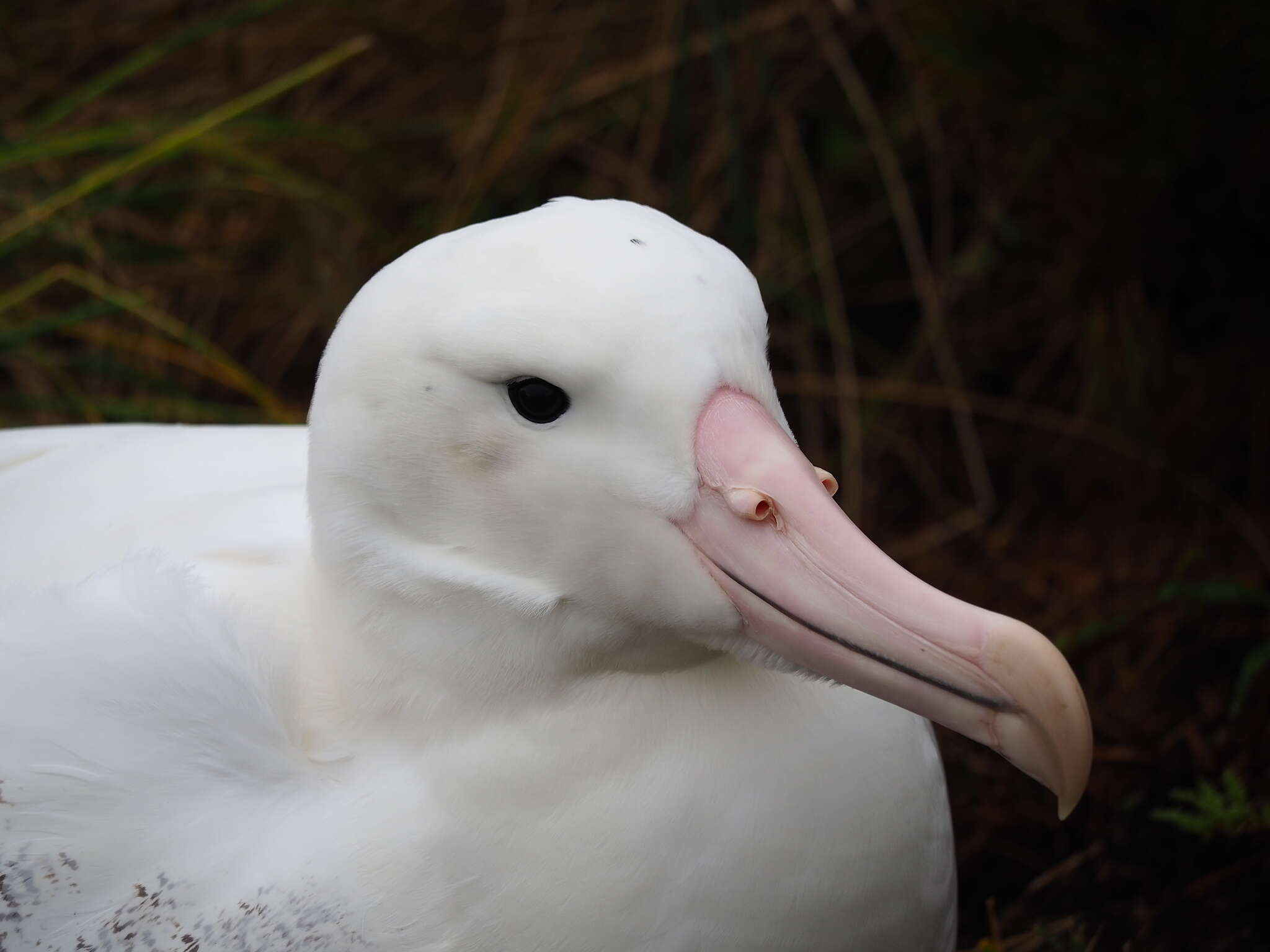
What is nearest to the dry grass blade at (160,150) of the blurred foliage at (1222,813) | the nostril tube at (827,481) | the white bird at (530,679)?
the white bird at (530,679)

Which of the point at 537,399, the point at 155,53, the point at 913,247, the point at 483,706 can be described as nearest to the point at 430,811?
the point at 483,706

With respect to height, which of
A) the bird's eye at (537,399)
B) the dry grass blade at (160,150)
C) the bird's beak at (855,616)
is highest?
the bird's eye at (537,399)

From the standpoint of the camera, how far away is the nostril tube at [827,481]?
5.02ft

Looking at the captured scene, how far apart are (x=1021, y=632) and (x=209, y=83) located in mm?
3597

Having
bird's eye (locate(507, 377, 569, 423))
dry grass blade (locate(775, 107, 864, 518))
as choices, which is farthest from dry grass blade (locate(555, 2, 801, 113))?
bird's eye (locate(507, 377, 569, 423))

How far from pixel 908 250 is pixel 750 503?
245 centimetres

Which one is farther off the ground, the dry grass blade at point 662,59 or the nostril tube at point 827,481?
the nostril tube at point 827,481

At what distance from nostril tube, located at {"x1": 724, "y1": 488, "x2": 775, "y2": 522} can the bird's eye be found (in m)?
0.21

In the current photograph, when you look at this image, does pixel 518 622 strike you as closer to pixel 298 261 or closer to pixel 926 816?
pixel 926 816

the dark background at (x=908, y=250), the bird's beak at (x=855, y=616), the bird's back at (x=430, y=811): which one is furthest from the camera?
the dark background at (x=908, y=250)

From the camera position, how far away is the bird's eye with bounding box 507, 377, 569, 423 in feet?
4.97

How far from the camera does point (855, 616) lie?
1443mm

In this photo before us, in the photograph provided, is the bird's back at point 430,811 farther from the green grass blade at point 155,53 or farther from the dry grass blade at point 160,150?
the green grass blade at point 155,53

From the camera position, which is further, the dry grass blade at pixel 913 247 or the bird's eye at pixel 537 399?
the dry grass blade at pixel 913 247
